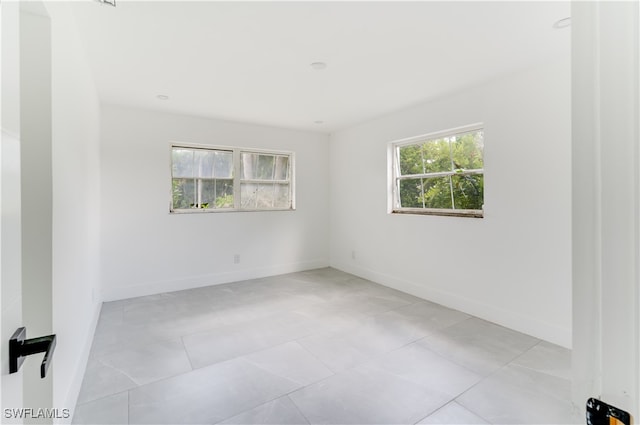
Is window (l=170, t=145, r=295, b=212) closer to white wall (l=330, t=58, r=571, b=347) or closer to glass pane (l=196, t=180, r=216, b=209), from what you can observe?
glass pane (l=196, t=180, r=216, b=209)

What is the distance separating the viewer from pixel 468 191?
11.2 feet

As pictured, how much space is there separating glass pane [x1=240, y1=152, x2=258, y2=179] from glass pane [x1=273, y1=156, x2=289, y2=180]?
1.25ft

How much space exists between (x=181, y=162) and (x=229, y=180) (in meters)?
0.73

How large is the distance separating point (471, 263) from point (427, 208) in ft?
2.96

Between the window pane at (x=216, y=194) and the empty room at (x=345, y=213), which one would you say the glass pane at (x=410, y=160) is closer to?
the empty room at (x=345, y=213)

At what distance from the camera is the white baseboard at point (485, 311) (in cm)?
268

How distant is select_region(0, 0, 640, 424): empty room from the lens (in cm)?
49

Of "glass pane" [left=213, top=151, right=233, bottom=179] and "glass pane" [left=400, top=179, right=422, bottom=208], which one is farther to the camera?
"glass pane" [left=213, top=151, right=233, bottom=179]

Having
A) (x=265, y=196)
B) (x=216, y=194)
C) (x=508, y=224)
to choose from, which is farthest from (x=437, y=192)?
(x=216, y=194)

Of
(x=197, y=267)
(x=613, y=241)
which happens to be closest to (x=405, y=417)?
(x=613, y=241)

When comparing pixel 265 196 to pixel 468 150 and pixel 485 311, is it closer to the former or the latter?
pixel 468 150

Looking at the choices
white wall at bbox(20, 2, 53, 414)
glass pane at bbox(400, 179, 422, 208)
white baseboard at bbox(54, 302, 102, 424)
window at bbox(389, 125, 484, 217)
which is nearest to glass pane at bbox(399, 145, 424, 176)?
window at bbox(389, 125, 484, 217)

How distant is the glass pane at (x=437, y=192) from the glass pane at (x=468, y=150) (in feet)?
0.81

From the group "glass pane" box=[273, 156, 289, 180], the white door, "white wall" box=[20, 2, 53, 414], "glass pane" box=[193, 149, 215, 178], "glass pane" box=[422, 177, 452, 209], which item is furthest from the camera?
"glass pane" box=[273, 156, 289, 180]
